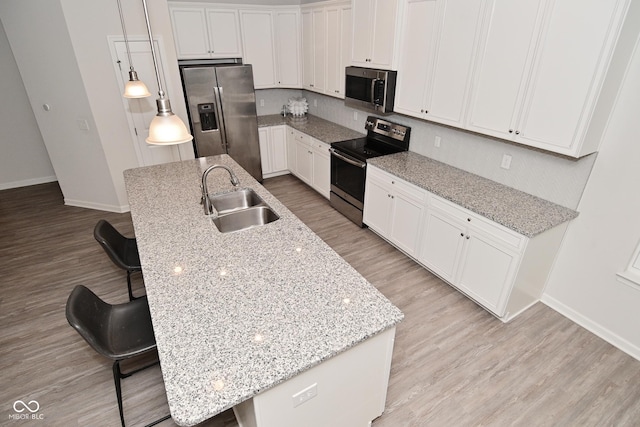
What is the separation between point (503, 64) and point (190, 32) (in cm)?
385

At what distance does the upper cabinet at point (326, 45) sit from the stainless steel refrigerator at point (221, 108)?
0.93 metres

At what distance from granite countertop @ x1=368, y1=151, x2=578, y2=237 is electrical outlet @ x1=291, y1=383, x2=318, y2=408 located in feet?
5.82

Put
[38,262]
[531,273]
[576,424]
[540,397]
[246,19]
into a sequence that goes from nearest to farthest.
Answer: [576,424]
[540,397]
[531,273]
[38,262]
[246,19]

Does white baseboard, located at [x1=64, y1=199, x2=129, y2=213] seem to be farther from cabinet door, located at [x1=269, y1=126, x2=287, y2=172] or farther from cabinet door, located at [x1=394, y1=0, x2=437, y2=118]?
cabinet door, located at [x1=394, y1=0, x2=437, y2=118]

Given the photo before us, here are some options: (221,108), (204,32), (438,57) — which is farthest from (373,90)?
(204,32)

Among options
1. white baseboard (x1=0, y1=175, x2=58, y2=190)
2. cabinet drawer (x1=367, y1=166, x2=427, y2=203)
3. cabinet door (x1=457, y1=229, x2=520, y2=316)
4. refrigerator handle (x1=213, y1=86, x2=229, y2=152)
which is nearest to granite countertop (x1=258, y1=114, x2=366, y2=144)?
refrigerator handle (x1=213, y1=86, x2=229, y2=152)

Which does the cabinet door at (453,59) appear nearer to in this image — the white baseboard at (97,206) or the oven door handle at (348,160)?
A: the oven door handle at (348,160)

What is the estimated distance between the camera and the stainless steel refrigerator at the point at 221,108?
14.2ft

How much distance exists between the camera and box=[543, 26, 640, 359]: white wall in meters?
2.21

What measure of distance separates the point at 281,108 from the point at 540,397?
5213 mm

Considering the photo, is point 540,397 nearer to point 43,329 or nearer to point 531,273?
point 531,273

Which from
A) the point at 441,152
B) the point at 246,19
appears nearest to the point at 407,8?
the point at 441,152

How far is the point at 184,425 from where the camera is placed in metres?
1.04

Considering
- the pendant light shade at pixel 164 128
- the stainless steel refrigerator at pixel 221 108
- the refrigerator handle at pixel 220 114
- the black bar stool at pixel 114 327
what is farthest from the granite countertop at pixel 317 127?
the black bar stool at pixel 114 327
